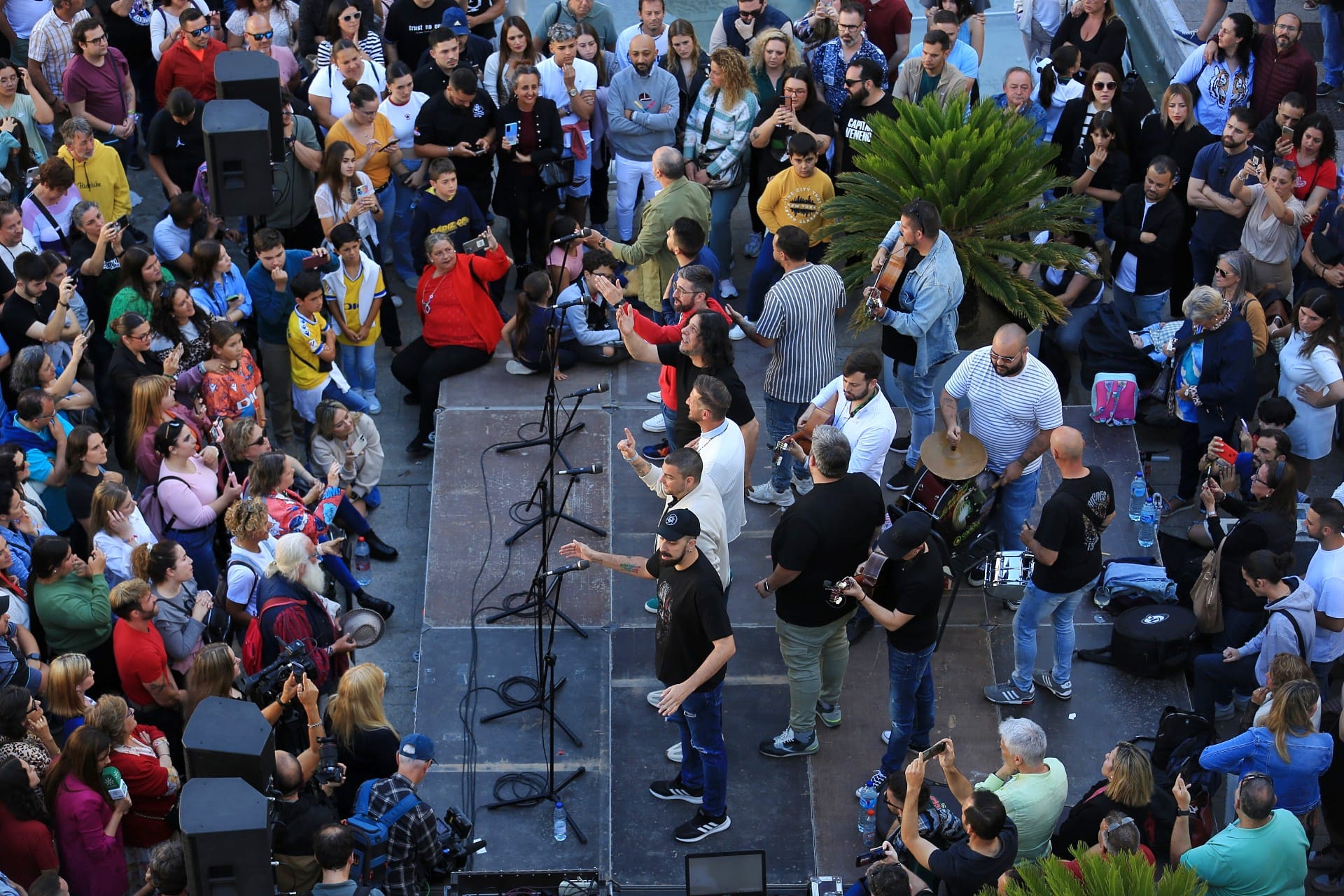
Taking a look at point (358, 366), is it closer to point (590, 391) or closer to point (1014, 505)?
point (590, 391)

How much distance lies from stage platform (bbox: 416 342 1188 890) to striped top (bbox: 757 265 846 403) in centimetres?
85

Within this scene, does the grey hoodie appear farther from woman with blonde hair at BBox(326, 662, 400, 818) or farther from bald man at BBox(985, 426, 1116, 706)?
woman with blonde hair at BBox(326, 662, 400, 818)

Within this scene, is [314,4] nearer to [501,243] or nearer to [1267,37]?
[501,243]

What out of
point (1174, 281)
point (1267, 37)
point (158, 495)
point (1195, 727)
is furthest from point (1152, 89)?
point (158, 495)

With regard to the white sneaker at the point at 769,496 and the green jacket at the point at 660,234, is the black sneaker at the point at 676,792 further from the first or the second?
the green jacket at the point at 660,234

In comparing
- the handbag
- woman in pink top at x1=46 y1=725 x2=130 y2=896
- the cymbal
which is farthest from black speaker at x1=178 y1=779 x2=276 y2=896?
the handbag

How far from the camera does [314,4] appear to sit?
1188cm

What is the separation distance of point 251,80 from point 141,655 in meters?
3.98

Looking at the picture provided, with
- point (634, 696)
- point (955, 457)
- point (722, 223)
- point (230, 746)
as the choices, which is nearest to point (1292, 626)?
point (955, 457)

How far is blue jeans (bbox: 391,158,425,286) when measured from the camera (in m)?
11.1

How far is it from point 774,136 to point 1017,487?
11.8ft

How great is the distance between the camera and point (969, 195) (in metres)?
10.0

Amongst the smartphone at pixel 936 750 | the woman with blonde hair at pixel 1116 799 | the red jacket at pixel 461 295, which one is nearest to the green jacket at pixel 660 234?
the red jacket at pixel 461 295

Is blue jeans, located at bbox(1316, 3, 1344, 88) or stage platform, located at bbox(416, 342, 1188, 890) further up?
blue jeans, located at bbox(1316, 3, 1344, 88)
